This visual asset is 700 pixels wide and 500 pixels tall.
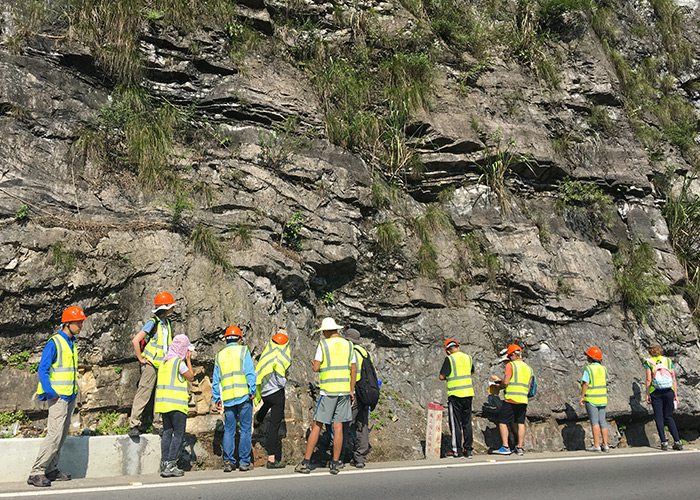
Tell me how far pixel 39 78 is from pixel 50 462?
6574 mm

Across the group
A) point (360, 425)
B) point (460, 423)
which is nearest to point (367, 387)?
point (360, 425)

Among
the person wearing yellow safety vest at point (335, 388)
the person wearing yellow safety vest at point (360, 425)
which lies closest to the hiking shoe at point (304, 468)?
the person wearing yellow safety vest at point (335, 388)

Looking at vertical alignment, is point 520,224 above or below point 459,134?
below

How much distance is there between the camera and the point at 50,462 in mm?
5340

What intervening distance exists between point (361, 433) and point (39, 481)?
384 centimetres

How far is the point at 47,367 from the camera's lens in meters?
5.48

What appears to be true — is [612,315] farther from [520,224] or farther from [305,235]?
[305,235]

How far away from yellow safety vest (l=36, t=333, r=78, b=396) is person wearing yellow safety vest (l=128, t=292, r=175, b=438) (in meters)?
0.77

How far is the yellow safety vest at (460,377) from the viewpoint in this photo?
7.93 m

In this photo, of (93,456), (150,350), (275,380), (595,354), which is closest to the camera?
(93,456)

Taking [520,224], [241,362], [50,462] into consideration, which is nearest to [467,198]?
[520,224]

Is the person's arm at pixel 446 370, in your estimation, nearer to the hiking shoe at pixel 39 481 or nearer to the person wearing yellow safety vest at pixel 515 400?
the person wearing yellow safety vest at pixel 515 400

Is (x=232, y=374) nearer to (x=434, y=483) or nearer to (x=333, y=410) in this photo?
(x=333, y=410)

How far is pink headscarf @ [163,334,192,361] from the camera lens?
6.27 meters
